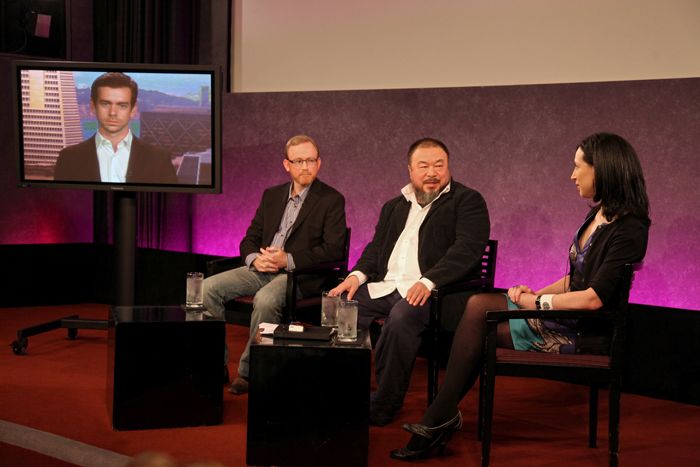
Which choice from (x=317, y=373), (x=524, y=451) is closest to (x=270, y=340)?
(x=317, y=373)

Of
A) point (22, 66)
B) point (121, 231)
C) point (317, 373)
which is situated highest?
point (22, 66)

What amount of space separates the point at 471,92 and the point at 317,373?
8.24 feet

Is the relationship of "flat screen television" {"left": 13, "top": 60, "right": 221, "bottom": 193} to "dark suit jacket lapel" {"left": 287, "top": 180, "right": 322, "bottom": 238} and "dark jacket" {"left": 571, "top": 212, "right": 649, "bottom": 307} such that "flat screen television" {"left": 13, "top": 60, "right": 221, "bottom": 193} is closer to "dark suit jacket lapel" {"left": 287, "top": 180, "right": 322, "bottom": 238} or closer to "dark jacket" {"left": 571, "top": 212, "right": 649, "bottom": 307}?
"dark suit jacket lapel" {"left": 287, "top": 180, "right": 322, "bottom": 238}

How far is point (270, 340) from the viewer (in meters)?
3.11

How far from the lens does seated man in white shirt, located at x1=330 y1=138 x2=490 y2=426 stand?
3609 millimetres

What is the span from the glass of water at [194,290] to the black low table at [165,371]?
22cm

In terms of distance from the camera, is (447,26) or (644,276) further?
(447,26)

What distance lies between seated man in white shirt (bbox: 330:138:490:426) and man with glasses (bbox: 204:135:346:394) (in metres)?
0.32

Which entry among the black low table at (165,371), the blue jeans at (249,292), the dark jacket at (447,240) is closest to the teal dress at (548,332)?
the dark jacket at (447,240)

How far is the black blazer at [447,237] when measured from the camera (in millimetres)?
3803

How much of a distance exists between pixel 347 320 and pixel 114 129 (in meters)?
2.50

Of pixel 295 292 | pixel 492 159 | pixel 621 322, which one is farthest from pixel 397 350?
pixel 492 159

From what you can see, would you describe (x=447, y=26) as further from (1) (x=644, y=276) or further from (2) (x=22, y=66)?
(2) (x=22, y=66)

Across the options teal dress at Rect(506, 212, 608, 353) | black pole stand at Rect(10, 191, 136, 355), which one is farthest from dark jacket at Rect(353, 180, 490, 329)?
black pole stand at Rect(10, 191, 136, 355)
